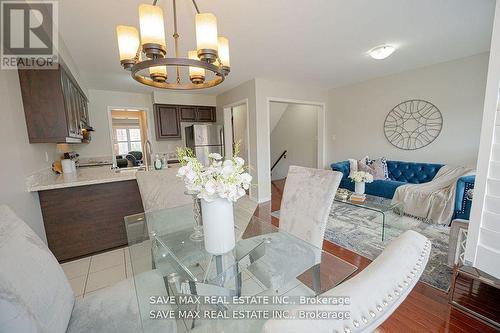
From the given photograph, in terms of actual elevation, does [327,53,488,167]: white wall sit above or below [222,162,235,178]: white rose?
above

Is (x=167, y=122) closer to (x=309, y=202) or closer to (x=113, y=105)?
(x=113, y=105)

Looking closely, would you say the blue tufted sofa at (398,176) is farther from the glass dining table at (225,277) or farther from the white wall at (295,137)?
the glass dining table at (225,277)

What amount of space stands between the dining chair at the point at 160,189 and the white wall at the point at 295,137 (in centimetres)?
405

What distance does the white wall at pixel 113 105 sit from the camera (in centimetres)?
438

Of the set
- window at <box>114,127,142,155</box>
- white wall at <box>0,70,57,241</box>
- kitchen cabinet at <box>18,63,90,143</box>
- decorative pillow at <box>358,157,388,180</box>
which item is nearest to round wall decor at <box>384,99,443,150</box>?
decorative pillow at <box>358,157,388,180</box>

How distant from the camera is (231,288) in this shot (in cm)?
107

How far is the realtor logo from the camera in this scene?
5.14 ft

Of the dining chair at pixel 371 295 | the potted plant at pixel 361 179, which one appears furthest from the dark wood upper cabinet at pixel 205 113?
the dining chair at pixel 371 295

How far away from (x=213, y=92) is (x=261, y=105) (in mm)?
1635

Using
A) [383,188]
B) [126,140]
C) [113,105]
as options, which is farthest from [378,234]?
[126,140]

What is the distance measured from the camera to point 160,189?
2057 millimetres

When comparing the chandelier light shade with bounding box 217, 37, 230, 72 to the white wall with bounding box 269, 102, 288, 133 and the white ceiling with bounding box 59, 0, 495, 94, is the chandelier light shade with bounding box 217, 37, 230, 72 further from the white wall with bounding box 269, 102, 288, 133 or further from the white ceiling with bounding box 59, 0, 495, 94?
the white wall with bounding box 269, 102, 288, 133

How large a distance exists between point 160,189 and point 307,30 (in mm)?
2243

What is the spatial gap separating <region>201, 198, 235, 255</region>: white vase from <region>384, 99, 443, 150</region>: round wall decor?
13.5 ft
